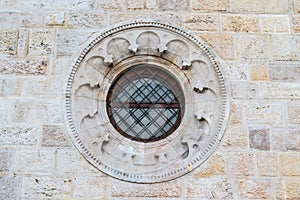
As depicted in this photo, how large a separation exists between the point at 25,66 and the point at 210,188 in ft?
7.03

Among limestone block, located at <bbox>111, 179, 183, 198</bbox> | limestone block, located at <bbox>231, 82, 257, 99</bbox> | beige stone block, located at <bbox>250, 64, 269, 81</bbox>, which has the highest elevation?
beige stone block, located at <bbox>250, 64, 269, 81</bbox>

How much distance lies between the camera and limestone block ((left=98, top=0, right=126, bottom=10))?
604 centimetres

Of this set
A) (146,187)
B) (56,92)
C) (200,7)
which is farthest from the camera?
(200,7)

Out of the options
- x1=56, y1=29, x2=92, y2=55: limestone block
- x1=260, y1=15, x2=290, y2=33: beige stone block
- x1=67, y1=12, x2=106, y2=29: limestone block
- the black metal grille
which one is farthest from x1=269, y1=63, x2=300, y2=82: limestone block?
x1=56, y1=29, x2=92, y2=55: limestone block

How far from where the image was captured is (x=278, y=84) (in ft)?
18.8

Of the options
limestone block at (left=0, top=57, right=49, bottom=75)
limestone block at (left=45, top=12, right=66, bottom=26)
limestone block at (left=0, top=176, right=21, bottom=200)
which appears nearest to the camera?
limestone block at (left=0, top=176, right=21, bottom=200)

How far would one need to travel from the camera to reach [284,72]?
19.0ft

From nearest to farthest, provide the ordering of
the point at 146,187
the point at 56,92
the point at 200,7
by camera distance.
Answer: the point at 146,187 < the point at 56,92 < the point at 200,7

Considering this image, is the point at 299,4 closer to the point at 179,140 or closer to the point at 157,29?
the point at 157,29

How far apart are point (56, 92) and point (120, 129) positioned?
28.0 inches

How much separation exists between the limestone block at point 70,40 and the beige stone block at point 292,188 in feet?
7.88

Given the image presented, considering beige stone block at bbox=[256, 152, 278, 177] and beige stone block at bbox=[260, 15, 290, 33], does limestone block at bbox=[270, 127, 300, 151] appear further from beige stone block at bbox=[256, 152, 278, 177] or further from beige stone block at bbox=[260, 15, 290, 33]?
Answer: beige stone block at bbox=[260, 15, 290, 33]

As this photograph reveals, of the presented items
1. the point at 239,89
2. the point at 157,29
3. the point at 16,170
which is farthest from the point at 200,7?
the point at 16,170

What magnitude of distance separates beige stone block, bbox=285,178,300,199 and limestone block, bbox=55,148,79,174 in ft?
6.29
